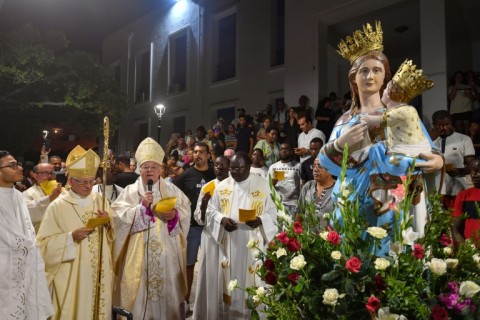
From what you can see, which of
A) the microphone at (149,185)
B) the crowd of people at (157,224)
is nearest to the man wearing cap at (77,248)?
the crowd of people at (157,224)

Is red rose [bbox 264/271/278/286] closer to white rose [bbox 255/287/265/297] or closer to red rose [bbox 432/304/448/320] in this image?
white rose [bbox 255/287/265/297]

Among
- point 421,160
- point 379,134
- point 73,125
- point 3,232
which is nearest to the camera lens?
point 421,160

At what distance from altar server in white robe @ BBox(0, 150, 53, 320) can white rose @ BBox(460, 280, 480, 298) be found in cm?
370

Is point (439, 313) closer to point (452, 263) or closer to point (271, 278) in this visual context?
point (452, 263)

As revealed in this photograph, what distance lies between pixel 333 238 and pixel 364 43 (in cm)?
147

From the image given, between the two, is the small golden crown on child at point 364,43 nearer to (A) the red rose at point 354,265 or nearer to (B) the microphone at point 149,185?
(A) the red rose at point 354,265

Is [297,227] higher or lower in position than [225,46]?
lower

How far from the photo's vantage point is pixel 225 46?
762 inches

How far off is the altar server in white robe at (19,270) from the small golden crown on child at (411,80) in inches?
143

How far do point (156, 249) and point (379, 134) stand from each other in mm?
3279

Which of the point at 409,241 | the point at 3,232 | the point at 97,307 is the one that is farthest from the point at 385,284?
the point at 3,232

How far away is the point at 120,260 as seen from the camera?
16.6ft

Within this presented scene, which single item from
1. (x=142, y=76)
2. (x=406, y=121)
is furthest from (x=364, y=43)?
(x=142, y=76)

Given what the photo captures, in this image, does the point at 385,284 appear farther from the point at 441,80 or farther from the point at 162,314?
the point at 441,80
